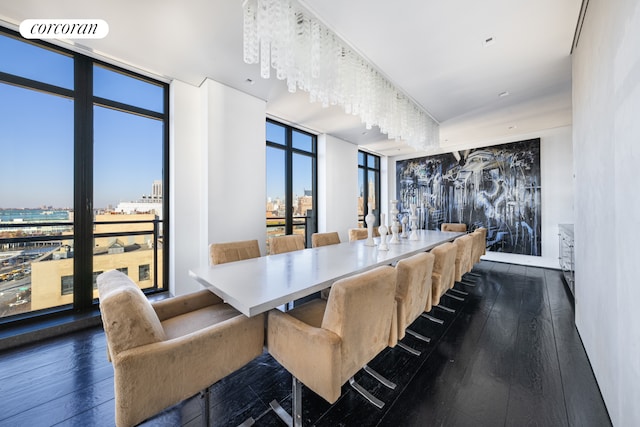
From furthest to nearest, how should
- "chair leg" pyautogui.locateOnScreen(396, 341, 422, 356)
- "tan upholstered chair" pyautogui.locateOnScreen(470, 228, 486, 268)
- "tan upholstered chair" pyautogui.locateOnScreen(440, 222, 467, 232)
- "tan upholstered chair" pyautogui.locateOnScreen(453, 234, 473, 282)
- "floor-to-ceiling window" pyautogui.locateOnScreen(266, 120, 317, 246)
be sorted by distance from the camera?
"tan upholstered chair" pyautogui.locateOnScreen(440, 222, 467, 232)
"floor-to-ceiling window" pyautogui.locateOnScreen(266, 120, 317, 246)
"tan upholstered chair" pyautogui.locateOnScreen(470, 228, 486, 268)
"tan upholstered chair" pyautogui.locateOnScreen(453, 234, 473, 282)
"chair leg" pyautogui.locateOnScreen(396, 341, 422, 356)

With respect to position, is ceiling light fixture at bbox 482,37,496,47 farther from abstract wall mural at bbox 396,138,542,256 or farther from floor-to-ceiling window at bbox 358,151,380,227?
floor-to-ceiling window at bbox 358,151,380,227

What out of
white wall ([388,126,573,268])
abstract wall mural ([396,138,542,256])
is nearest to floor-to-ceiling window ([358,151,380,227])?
abstract wall mural ([396,138,542,256])

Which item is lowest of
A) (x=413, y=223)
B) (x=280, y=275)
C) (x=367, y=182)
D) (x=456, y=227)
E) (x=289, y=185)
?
(x=280, y=275)

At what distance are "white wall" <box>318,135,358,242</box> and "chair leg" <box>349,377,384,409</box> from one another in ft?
11.9

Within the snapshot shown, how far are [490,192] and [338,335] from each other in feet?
18.8

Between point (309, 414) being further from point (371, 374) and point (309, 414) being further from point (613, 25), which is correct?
point (613, 25)

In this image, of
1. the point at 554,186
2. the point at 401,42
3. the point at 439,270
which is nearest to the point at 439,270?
the point at 439,270

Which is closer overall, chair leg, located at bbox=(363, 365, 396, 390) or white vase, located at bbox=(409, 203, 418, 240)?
chair leg, located at bbox=(363, 365, 396, 390)

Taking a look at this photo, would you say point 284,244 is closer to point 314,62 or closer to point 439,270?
point 439,270

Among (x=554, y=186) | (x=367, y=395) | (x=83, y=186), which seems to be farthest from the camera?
(x=554, y=186)

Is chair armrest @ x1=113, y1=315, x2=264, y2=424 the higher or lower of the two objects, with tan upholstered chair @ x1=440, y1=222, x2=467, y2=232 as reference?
lower

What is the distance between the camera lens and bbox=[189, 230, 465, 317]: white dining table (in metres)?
1.19

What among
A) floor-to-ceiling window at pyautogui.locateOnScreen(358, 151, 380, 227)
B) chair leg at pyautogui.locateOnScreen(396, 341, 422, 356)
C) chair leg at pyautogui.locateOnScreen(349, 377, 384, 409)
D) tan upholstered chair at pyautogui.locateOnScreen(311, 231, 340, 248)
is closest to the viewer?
chair leg at pyautogui.locateOnScreen(349, 377, 384, 409)

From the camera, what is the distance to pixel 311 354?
1.09m
